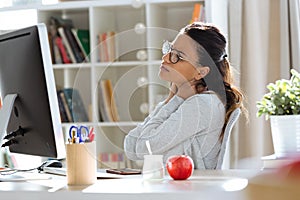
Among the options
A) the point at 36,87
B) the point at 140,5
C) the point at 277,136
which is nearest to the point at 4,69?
the point at 36,87

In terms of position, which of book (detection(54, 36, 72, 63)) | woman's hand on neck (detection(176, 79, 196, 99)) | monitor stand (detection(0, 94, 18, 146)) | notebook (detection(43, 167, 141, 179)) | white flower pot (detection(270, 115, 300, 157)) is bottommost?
notebook (detection(43, 167, 141, 179))

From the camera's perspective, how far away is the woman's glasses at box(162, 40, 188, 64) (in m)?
1.94

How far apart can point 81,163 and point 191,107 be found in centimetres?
49

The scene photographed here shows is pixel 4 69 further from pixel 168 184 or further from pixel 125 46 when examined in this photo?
pixel 168 184

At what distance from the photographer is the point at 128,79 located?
6.95 ft

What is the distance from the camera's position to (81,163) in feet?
5.70

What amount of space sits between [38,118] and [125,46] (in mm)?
369

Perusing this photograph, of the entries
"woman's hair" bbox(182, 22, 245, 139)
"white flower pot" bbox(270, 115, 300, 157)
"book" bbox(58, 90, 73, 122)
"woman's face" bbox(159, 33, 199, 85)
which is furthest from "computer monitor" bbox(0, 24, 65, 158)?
"book" bbox(58, 90, 73, 122)

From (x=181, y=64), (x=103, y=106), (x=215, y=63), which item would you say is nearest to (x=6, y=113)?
(x=103, y=106)

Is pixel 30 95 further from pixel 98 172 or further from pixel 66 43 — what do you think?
pixel 66 43

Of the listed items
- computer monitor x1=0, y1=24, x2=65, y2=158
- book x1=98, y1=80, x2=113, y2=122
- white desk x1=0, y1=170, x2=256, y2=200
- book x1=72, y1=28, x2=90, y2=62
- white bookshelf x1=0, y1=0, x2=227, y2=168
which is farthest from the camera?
book x1=72, y1=28, x2=90, y2=62

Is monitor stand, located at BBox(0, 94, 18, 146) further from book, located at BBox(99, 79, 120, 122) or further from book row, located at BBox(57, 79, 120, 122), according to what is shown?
book, located at BBox(99, 79, 120, 122)

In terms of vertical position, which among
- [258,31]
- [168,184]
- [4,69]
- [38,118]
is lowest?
[168,184]

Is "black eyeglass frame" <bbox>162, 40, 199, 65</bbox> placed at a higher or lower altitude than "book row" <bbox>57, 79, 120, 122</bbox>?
higher
